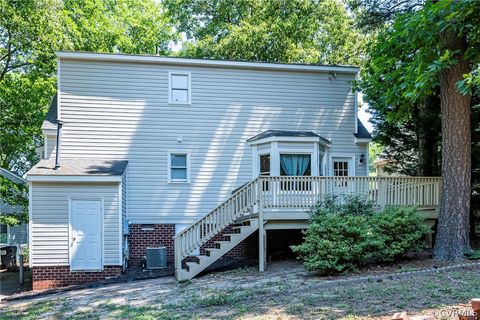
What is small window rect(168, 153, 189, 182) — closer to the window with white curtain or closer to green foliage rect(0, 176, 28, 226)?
the window with white curtain

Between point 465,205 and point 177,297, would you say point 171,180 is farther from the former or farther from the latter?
point 465,205

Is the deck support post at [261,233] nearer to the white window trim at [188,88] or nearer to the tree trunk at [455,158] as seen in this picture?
the tree trunk at [455,158]

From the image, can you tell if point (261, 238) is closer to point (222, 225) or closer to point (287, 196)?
point (222, 225)

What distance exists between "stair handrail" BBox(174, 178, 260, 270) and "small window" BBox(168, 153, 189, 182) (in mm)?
2869

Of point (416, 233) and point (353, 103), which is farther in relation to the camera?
point (353, 103)

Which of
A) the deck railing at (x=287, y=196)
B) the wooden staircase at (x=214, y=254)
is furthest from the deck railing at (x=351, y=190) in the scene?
the wooden staircase at (x=214, y=254)

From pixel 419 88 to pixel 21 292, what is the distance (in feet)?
37.0

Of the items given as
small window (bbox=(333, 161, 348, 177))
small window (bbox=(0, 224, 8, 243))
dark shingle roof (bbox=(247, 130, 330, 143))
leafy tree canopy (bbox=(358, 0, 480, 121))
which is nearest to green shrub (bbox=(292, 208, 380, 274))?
leafy tree canopy (bbox=(358, 0, 480, 121))

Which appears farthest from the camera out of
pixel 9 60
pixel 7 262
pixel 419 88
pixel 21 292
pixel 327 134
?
pixel 9 60

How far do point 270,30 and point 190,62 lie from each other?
10.3 m

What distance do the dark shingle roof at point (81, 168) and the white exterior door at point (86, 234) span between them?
2.64 ft

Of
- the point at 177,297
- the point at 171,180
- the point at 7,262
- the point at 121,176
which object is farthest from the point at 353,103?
the point at 7,262

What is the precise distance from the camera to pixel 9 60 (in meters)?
18.8

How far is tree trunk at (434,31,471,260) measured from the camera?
30.9ft
